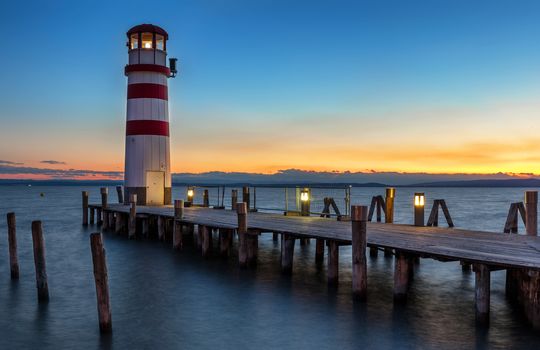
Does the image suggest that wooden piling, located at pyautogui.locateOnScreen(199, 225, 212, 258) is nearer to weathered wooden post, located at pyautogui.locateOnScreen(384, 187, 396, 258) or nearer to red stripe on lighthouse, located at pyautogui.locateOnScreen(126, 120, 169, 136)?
weathered wooden post, located at pyautogui.locateOnScreen(384, 187, 396, 258)

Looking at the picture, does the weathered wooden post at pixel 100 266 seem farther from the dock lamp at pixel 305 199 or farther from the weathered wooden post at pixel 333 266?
the dock lamp at pixel 305 199

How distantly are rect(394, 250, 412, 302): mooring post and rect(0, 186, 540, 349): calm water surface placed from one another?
0.28 metres

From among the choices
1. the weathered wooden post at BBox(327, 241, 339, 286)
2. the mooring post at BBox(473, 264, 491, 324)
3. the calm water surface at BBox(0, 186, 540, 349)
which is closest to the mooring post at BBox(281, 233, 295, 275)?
the calm water surface at BBox(0, 186, 540, 349)

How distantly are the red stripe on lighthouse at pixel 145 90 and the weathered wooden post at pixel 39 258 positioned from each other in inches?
571

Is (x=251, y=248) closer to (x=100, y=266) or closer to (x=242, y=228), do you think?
(x=242, y=228)

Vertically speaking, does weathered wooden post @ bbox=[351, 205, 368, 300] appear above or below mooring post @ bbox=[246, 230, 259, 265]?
above

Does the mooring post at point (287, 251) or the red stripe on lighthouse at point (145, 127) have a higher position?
the red stripe on lighthouse at point (145, 127)

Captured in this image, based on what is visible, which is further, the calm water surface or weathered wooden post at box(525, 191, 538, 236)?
weathered wooden post at box(525, 191, 538, 236)

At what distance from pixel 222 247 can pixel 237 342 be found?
829 centimetres

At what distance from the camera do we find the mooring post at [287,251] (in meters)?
14.8

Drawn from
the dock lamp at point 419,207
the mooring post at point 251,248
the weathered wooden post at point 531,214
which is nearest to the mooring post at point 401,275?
the weathered wooden post at point 531,214

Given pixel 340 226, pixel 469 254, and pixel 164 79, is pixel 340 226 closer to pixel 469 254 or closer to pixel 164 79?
pixel 469 254

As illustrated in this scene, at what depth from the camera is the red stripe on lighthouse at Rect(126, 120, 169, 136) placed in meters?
26.3

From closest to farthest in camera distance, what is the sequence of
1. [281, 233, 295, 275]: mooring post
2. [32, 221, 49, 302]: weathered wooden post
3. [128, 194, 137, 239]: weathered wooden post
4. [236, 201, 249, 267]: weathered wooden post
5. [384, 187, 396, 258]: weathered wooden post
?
[32, 221, 49, 302]: weathered wooden post, [281, 233, 295, 275]: mooring post, [236, 201, 249, 267]: weathered wooden post, [384, 187, 396, 258]: weathered wooden post, [128, 194, 137, 239]: weathered wooden post
